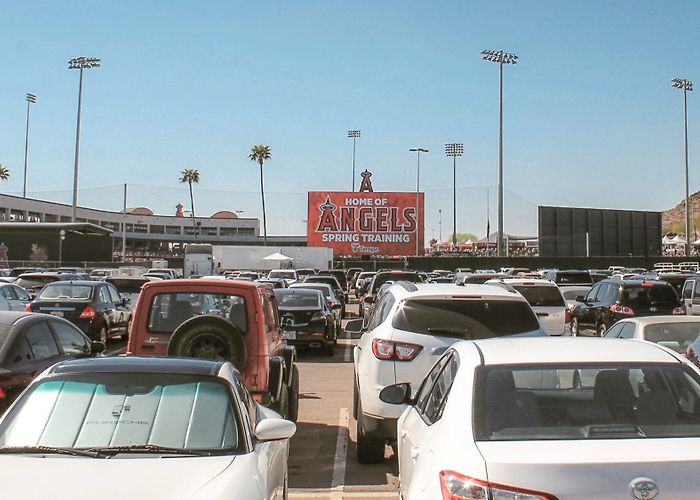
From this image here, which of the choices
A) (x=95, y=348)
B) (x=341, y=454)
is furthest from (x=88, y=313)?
(x=341, y=454)

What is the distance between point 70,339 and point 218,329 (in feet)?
9.27

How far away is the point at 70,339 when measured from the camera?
9977mm

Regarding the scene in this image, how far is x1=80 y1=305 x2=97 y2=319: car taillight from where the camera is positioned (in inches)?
731

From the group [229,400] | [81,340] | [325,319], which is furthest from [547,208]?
[229,400]

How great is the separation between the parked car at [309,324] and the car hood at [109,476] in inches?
536

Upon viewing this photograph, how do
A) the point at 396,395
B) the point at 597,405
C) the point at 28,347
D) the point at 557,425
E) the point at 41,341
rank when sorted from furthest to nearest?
the point at 41,341
the point at 28,347
the point at 396,395
the point at 597,405
the point at 557,425

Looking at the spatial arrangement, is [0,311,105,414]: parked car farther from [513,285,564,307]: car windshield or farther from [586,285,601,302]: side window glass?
[586,285,601,302]: side window glass

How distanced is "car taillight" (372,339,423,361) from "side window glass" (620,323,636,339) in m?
4.91

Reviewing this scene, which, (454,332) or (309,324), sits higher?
(454,332)

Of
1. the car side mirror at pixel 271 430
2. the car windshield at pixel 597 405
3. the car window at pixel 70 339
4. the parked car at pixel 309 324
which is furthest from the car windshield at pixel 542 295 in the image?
the car windshield at pixel 597 405

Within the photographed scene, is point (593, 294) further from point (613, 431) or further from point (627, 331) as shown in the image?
point (613, 431)

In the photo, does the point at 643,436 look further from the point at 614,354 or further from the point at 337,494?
the point at 337,494

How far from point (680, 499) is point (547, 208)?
65.6 metres

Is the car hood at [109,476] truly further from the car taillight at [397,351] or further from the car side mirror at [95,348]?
the car side mirror at [95,348]
